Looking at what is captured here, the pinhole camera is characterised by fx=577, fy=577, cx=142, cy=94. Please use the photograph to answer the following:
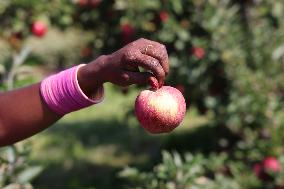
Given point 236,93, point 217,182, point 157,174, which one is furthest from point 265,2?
point 157,174

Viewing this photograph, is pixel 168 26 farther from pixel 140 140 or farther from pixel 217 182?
pixel 140 140

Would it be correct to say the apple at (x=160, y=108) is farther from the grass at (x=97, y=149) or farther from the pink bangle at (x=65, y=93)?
the grass at (x=97, y=149)

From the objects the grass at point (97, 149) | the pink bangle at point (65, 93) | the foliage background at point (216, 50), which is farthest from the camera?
the grass at point (97, 149)

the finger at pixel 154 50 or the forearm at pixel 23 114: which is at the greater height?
the finger at pixel 154 50

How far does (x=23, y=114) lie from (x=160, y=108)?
1.56 ft

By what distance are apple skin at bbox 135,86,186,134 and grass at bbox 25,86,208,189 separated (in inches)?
115

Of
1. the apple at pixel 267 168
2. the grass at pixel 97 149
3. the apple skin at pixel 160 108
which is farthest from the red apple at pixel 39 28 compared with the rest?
the apple skin at pixel 160 108

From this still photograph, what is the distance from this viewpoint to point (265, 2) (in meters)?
4.52

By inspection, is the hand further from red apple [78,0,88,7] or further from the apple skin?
red apple [78,0,88,7]

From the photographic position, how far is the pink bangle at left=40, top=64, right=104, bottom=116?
1.71 meters

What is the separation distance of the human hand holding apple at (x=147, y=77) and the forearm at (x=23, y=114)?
0.69 ft

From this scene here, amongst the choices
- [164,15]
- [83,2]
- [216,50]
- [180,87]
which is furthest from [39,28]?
[216,50]

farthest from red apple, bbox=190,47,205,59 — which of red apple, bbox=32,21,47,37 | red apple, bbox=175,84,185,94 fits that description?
red apple, bbox=32,21,47,37

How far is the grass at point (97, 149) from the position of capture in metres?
5.28
